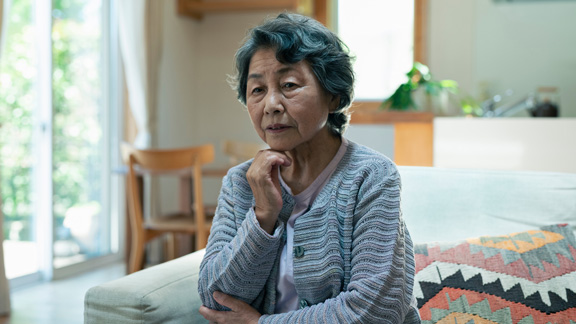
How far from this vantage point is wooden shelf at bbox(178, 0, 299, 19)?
17.0ft

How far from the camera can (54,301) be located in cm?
364

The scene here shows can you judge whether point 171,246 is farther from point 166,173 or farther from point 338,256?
point 338,256

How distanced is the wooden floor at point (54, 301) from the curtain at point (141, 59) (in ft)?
3.49

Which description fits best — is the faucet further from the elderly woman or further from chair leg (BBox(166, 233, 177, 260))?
the elderly woman

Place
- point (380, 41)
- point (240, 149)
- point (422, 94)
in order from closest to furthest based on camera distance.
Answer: point (240, 149)
point (422, 94)
point (380, 41)

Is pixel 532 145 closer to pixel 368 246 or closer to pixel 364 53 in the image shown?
pixel 368 246

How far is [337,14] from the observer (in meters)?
5.15

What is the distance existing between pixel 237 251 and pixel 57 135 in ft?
11.0

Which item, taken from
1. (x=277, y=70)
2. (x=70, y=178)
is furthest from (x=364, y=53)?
(x=277, y=70)

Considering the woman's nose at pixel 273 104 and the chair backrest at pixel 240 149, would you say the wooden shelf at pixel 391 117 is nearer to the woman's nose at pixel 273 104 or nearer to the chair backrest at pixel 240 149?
the woman's nose at pixel 273 104

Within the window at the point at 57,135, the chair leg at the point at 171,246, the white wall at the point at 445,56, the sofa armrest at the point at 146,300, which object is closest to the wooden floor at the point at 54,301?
the window at the point at 57,135

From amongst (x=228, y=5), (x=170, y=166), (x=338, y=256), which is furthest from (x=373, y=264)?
(x=228, y=5)

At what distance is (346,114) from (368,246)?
36 centimetres

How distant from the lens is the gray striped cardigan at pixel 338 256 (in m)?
1.21
